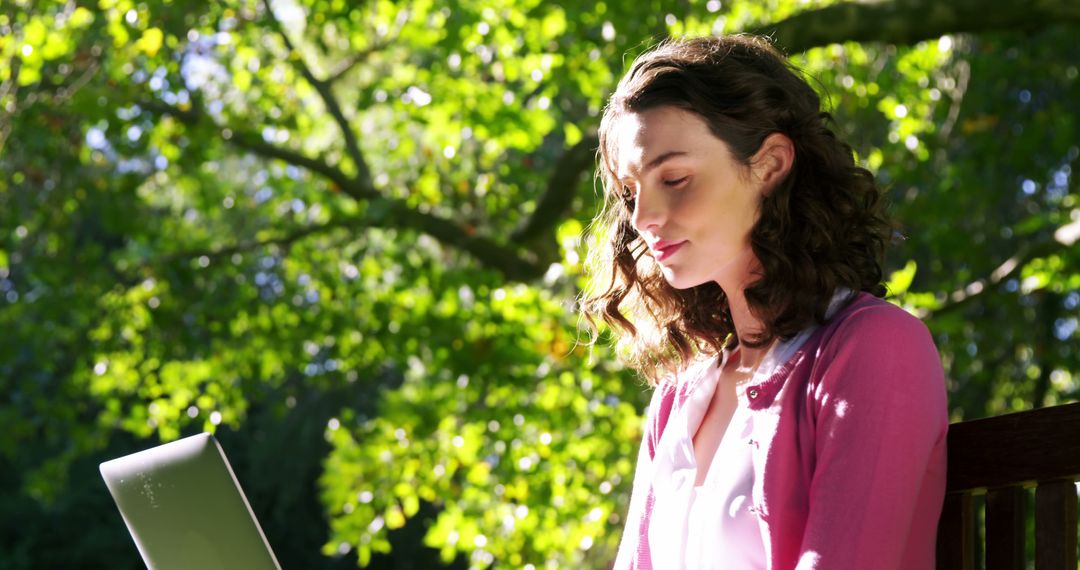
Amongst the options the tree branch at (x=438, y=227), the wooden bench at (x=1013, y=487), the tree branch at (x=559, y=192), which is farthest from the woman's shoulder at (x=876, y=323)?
the tree branch at (x=438, y=227)

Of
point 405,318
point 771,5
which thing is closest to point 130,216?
point 405,318

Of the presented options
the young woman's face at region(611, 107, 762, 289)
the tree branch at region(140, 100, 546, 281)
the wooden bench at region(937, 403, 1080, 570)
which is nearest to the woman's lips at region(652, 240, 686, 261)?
the young woman's face at region(611, 107, 762, 289)

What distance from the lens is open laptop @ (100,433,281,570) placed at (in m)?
1.51

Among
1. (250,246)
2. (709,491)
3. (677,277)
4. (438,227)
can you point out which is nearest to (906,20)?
(438,227)

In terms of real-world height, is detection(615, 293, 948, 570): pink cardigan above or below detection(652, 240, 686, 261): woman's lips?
below

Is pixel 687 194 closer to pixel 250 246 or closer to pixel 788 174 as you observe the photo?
pixel 788 174

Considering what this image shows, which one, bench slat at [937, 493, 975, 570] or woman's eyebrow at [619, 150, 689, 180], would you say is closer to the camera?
bench slat at [937, 493, 975, 570]

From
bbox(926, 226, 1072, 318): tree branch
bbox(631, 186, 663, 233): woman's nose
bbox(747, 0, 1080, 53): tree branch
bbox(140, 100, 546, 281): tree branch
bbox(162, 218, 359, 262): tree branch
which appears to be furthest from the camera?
bbox(162, 218, 359, 262): tree branch

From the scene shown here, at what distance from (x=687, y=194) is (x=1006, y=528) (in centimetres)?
53

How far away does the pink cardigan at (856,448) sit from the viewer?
1363mm

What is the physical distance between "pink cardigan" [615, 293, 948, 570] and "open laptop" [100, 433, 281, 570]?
0.59 m

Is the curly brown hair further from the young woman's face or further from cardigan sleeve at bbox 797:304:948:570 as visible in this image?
cardigan sleeve at bbox 797:304:948:570

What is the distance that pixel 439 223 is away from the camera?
6289 millimetres

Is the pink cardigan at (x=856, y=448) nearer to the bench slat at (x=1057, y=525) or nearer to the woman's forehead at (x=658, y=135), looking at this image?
the bench slat at (x=1057, y=525)
